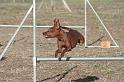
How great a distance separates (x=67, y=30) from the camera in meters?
7.77

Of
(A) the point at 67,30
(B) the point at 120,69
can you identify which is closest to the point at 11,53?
(B) the point at 120,69

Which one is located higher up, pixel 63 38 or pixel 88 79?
pixel 63 38

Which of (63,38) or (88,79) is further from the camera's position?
(88,79)

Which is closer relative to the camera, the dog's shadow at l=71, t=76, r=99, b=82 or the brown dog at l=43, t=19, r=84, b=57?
the brown dog at l=43, t=19, r=84, b=57

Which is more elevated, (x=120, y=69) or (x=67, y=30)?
(x=67, y=30)

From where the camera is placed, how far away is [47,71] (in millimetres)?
10406

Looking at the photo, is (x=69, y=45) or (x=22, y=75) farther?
(x=22, y=75)

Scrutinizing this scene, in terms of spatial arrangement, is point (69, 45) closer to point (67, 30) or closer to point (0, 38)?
point (67, 30)

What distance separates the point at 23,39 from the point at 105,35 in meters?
3.71

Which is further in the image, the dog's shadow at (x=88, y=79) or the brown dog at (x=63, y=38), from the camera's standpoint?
the dog's shadow at (x=88, y=79)

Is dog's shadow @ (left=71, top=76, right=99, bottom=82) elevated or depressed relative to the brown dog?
depressed

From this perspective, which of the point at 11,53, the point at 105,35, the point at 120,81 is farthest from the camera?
the point at 105,35

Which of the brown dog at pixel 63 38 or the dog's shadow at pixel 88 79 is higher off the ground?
the brown dog at pixel 63 38

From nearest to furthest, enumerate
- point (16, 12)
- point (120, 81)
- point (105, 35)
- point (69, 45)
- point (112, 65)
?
1. point (69, 45)
2. point (120, 81)
3. point (112, 65)
4. point (105, 35)
5. point (16, 12)
